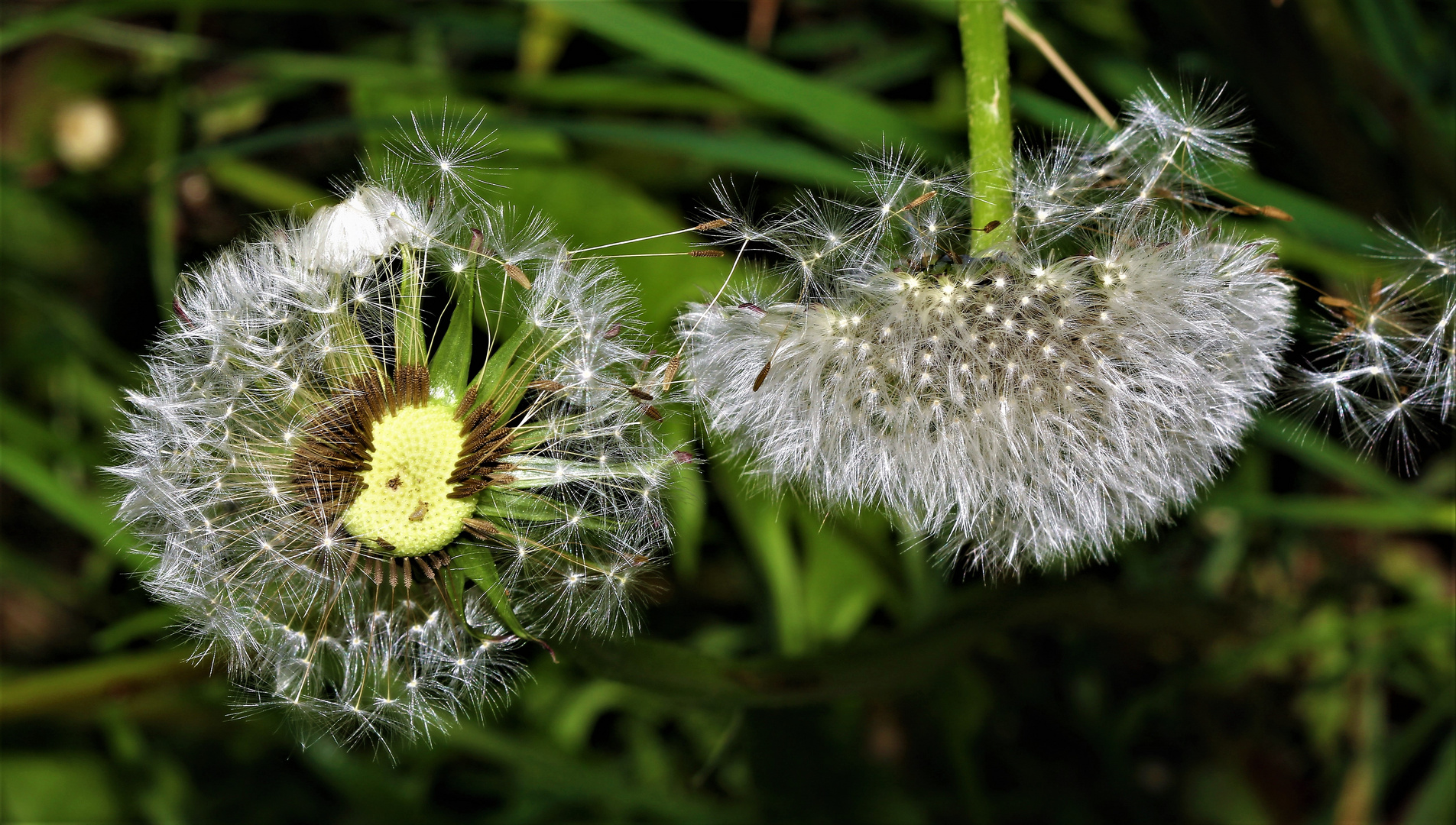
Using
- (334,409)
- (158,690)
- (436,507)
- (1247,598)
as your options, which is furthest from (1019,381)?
(158,690)

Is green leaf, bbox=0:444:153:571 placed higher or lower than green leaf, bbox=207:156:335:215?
lower

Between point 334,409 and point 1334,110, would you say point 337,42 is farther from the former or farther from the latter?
point 1334,110

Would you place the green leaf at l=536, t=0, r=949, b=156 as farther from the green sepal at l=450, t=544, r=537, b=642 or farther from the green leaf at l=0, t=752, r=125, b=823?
the green leaf at l=0, t=752, r=125, b=823

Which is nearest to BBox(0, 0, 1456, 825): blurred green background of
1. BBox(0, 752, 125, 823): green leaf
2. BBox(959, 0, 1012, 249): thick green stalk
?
BBox(0, 752, 125, 823): green leaf

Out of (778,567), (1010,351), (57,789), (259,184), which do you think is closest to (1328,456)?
(778,567)

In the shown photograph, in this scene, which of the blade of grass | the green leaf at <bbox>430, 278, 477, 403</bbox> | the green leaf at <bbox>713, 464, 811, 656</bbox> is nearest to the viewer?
the green leaf at <bbox>430, 278, 477, 403</bbox>

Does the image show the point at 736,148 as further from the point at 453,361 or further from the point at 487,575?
the point at 487,575

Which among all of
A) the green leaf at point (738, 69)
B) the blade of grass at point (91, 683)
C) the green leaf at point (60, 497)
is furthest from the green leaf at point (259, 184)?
the blade of grass at point (91, 683)
